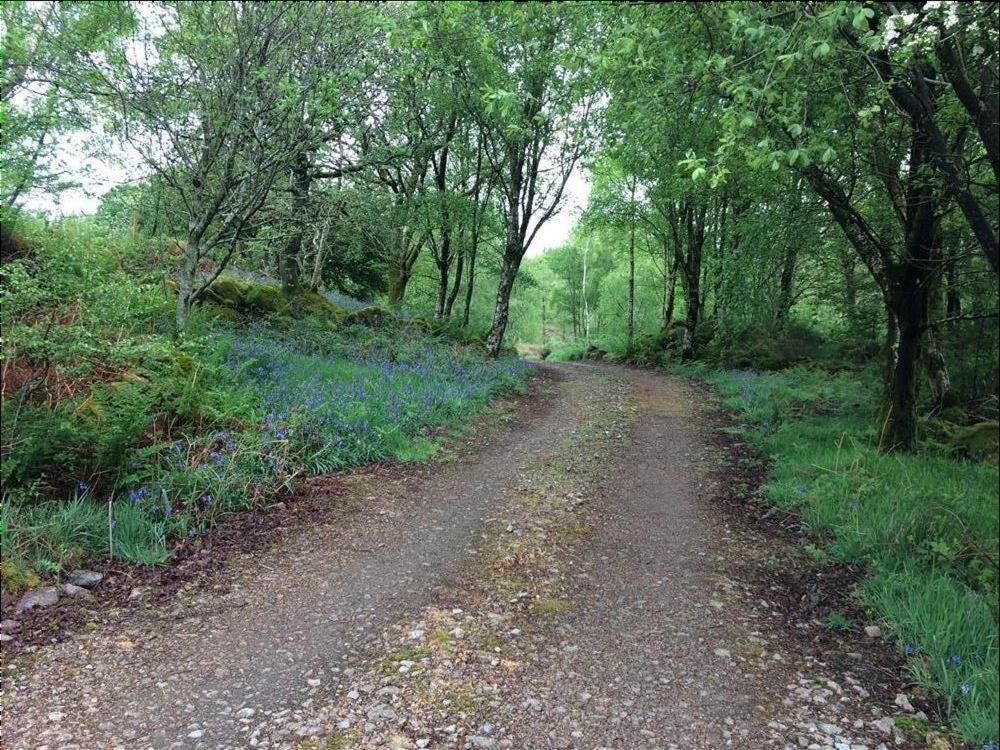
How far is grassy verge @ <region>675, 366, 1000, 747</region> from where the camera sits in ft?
6.93

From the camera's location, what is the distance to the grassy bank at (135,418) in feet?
13.8

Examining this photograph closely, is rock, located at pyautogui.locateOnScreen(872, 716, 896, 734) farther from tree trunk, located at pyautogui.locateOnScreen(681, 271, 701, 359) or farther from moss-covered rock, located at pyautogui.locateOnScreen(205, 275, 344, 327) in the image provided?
tree trunk, located at pyautogui.locateOnScreen(681, 271, 701, 359)

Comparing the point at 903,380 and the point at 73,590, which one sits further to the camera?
the point at 903,380

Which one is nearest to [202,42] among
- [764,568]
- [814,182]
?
[814,182]

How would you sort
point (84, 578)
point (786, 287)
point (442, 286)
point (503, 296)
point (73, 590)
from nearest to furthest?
point (73, 590)
point (84, 578)
point (786, 287)
point (503, 296)
point (442, 286)

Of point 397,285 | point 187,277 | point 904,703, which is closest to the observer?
point 904,703

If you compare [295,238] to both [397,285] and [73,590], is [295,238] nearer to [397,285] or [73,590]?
[397,285]

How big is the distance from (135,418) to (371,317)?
10.5 m

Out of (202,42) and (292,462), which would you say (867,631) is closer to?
(292,462)

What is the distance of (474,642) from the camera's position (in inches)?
150

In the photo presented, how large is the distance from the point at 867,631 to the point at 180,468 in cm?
596

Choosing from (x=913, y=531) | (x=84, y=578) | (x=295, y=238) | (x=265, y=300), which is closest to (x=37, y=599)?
(x=84, y=578)

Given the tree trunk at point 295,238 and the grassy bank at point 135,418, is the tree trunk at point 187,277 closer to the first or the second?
the grassy bank at point 135,418

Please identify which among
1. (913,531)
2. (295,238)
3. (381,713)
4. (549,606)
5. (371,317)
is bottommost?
(381,713)
